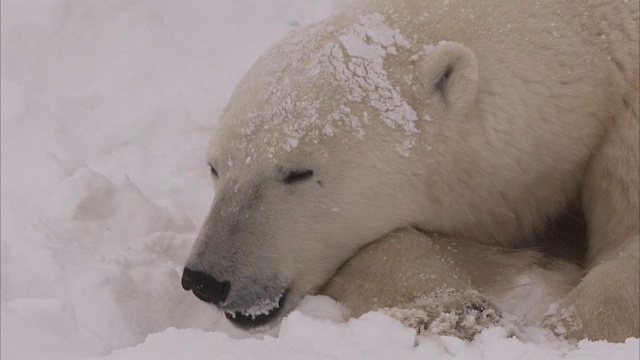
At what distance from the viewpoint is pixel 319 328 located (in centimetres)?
239

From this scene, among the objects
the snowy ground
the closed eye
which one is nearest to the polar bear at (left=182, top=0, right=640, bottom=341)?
the closed eye

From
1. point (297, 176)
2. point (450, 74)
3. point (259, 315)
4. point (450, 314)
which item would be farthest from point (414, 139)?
point (259, 315)

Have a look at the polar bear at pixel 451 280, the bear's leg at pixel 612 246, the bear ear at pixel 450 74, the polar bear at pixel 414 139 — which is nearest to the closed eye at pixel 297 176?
the polar bear at pixel 414 139

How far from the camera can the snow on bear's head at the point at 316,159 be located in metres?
3.01

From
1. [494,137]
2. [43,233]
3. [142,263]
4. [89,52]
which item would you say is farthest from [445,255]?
[89,52]

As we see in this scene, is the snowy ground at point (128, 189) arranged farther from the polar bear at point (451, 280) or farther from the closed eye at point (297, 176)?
the closed eye at point (297, 176)

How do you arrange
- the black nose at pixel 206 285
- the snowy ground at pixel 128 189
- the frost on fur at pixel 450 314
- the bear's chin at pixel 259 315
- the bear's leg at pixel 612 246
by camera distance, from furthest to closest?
the bear's chin at pixel 259 315 → the black nose at pixel 206 285 → the bear's leg at pixel 612 246 → the frost on fur at pixel 450 314 → the snowy ground at pixel 128 189

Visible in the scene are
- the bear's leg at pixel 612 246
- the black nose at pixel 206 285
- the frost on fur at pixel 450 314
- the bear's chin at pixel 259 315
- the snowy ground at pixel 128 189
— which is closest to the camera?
the snowy ground at pixel 128 189

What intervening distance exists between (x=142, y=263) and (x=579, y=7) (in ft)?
5.54

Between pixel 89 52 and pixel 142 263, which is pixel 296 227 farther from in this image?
pixel 89 52

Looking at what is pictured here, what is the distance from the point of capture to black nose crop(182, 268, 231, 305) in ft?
9.60

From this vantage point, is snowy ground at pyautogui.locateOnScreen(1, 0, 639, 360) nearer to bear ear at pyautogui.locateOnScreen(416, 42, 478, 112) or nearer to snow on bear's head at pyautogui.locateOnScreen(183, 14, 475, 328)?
snow on bear's head at pyautogui.locateOnScreen(183, 14, 475, 328)

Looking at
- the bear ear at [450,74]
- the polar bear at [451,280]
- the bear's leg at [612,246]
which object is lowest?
the polar bear at [451,280]

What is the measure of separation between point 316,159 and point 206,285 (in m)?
0.50
